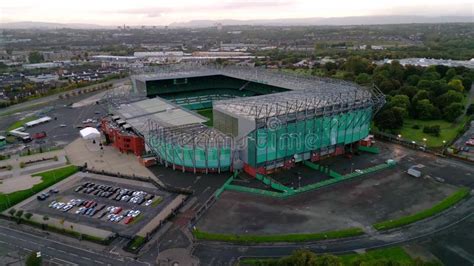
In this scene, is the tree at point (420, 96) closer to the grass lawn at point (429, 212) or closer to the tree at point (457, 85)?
the tree at point (457, 85)

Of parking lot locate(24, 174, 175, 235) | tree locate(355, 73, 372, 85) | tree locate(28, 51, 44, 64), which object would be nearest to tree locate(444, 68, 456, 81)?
tree locate(355, 73, 372, 85)

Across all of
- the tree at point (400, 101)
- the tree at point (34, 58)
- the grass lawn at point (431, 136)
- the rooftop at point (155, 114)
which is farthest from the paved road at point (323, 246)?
the tree at point (34, 58)

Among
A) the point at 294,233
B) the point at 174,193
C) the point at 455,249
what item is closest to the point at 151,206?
the point at 174,193

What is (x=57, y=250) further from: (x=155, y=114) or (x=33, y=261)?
(x=155, y=114)

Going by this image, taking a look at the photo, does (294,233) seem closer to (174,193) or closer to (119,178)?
(174,193)

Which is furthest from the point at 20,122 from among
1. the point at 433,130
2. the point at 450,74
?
the point at 450,74
